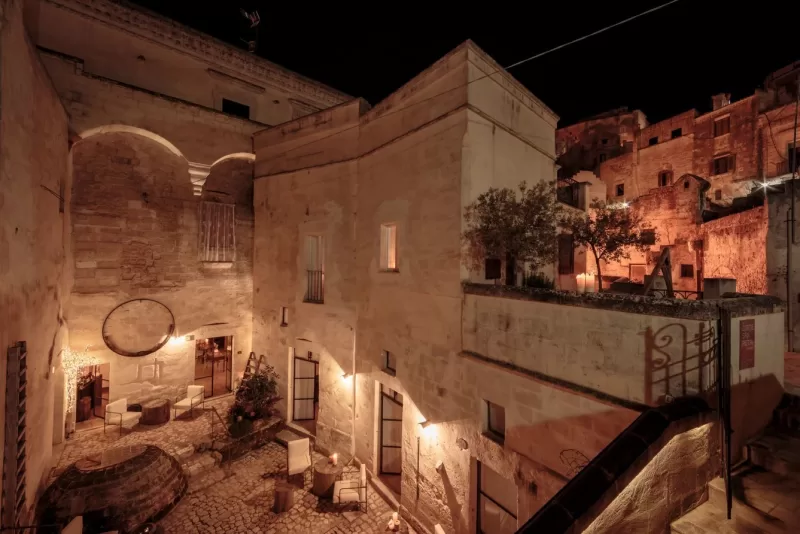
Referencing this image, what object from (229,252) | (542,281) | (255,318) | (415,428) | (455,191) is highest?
(455,191)

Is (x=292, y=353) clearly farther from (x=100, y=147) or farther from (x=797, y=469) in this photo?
(x=797, y=469)

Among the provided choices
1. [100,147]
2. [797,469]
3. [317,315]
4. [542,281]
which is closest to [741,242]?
[542,281]

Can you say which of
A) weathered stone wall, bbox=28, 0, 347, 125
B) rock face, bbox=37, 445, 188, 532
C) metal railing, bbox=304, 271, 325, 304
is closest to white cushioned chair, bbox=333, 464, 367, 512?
rock face, bbox=37, 445, 188, 532

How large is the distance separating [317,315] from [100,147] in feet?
27.8

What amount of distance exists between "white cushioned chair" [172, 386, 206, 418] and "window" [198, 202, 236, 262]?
4.52 m

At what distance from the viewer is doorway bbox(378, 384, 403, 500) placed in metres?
9.47

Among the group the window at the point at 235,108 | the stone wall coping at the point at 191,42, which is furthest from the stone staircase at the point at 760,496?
the stone wall coping at the point at 191,42

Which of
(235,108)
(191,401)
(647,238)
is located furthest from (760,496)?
(235,108)

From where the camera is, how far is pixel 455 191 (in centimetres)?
750

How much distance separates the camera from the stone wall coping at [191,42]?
11.0m

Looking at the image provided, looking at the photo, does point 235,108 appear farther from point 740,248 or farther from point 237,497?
point 740,248

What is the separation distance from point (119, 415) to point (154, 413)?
34.9 inches

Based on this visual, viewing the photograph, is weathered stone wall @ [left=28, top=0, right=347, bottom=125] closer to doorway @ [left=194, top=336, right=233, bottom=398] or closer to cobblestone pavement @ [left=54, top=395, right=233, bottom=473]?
doorway @ [left=194, top=336, right=233, bottom=398]

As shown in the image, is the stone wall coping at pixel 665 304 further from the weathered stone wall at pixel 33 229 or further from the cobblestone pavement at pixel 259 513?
the weathered stone wall at pixel 33 229
